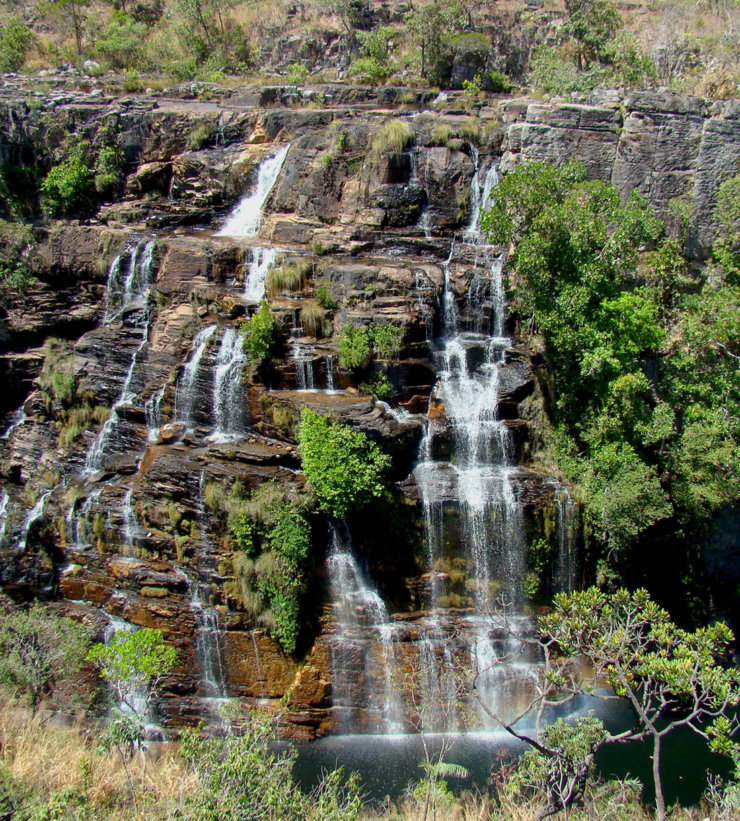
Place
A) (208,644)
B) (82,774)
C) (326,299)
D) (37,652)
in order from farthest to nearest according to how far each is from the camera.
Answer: (326,299) → (208,644) → (37,652) → (82,774)

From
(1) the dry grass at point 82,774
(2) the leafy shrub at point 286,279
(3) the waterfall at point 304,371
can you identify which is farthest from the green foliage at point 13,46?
(1) the dry grass at point 82,774

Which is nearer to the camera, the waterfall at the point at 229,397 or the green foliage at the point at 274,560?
the green foliage at the point at 274,560

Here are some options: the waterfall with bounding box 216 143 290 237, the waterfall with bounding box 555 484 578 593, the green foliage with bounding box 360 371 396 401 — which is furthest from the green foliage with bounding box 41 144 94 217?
the waterfall with bounding box 555 484 578 593

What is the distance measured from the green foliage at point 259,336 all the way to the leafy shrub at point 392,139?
9369 mm

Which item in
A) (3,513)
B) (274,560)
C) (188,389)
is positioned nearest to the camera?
(274,560)

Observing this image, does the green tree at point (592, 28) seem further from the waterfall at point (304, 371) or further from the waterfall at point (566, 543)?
the waterfall at point (566, 543)

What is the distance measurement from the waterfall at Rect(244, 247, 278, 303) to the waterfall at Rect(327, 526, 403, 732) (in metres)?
10.5

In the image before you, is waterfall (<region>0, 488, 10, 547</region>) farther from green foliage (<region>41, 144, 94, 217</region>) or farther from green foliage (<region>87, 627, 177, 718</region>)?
green foliage (<region>41, 144, 94, 217</region>)

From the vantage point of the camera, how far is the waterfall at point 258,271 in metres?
21.5

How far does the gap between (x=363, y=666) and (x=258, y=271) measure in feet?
43.5

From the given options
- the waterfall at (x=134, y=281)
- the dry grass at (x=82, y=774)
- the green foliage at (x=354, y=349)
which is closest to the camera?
the dry grass at (x=82, y=774)

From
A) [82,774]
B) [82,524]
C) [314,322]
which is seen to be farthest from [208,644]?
[314,322]

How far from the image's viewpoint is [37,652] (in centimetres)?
1512

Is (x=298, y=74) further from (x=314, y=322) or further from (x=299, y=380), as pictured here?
(x=299, y=380)
